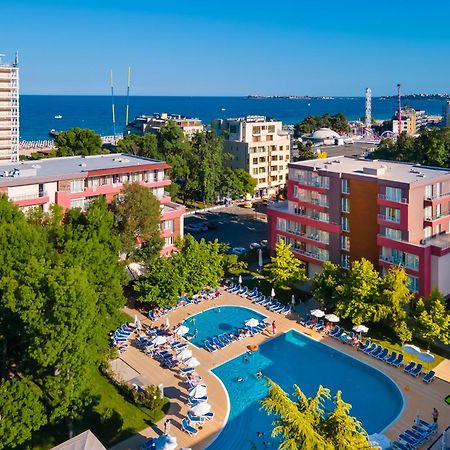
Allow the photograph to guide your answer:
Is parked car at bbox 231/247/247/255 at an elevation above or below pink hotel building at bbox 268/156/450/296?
below

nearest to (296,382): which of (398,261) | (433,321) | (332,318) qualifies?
(332,318)

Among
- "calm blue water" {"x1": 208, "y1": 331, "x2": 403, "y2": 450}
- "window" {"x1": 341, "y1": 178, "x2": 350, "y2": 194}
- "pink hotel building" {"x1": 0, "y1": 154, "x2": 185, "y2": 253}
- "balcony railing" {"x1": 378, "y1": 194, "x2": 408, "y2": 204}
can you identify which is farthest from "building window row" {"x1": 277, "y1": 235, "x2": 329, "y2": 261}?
"pink hotel building" {"x1": 0, "y1": 154, "x2": 185, "y2": 253}

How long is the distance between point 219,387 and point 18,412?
1242 cm

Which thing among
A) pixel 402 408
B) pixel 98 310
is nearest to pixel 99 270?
pixel 98 310

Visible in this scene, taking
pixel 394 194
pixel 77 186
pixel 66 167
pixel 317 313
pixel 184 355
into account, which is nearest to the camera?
pixel 184 355

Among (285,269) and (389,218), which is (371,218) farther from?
(285,269)

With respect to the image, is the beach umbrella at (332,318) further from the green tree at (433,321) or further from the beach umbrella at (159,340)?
the beach umbrella at (159,340)

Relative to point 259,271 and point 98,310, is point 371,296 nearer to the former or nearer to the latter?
point 259,271

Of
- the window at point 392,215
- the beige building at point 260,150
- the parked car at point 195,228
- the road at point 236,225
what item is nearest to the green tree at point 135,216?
the window at point 392,215

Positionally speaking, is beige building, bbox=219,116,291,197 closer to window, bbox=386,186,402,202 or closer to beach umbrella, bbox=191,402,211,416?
window, bbox=386,186,402,202

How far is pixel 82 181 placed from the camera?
41094 mm

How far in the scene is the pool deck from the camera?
25625 millimetres

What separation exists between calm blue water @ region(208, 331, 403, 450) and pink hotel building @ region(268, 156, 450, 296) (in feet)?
30.3

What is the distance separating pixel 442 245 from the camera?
36938 millimetres
